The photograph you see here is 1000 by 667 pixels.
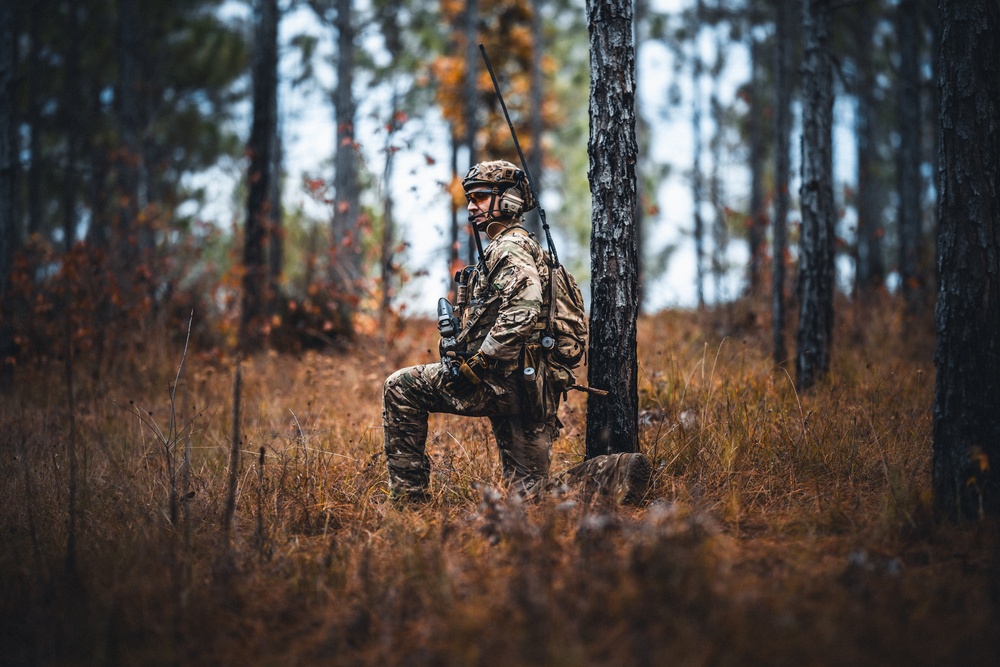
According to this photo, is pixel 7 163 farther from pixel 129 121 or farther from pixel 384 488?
pixel 384 488

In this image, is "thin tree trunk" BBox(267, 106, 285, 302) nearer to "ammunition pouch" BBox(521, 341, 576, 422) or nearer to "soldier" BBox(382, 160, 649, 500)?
"soldier" BBox(382, 160, 649, 500)

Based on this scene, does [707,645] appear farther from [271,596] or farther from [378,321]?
[378,321]

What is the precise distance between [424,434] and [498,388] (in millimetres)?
569

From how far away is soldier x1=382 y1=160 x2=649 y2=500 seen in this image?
367cm

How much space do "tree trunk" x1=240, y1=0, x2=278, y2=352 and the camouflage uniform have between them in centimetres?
555

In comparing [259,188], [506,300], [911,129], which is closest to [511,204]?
[506,300]

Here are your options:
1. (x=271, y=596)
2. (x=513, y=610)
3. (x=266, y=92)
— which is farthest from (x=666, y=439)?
(x=266, y=92)

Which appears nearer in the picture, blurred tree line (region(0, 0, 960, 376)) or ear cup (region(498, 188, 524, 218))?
ear cup (region(498, 188, 524, 218))

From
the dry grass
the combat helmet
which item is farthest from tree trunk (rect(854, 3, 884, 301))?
the combat helmet

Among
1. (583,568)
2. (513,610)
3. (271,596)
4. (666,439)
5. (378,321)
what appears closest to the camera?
(513,610)

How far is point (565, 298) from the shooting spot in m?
3.96

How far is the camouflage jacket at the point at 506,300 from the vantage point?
12.0 ft

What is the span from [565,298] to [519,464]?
3.20 ft

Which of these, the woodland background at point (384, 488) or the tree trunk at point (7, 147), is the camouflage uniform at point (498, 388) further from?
the tree trunk at point (7, 147)
